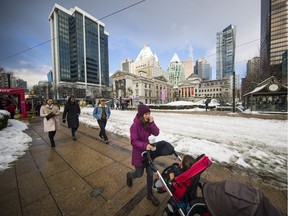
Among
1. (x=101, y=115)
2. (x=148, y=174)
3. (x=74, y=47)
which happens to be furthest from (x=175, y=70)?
(x=148, y=174)

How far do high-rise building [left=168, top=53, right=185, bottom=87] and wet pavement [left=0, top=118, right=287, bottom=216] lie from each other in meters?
142

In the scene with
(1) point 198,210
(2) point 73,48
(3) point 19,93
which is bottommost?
(1) point 198,210

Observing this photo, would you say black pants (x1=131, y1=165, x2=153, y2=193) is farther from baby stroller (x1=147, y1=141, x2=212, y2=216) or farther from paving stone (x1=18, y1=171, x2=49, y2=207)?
paving stone (x1=18, y1=171, x2=49, y2=207)

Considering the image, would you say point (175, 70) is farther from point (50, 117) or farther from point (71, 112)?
point (50, 117)

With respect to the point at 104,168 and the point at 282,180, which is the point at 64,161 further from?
the point at 282,180

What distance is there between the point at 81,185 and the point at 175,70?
491ft

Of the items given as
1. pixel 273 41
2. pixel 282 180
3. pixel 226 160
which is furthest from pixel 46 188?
pixel 273 41

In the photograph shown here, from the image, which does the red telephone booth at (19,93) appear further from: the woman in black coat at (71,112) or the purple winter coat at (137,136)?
the purple winter coat at (137,136)

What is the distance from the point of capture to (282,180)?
295cm

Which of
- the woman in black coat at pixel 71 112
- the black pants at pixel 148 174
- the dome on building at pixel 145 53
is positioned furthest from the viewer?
the dome on building at pixel 145 53

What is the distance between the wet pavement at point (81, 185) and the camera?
2215mm

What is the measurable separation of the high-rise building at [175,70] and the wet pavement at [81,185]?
14188 cm

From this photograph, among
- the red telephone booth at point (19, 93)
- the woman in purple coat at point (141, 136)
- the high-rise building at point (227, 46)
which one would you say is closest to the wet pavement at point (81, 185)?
the woman in purple coat at point (141, 136)

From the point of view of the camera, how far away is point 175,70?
142m
